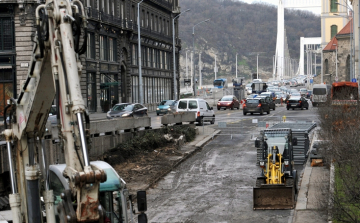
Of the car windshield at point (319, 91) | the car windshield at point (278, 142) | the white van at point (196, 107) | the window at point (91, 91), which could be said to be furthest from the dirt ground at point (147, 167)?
the car windshield at point (319, 91)

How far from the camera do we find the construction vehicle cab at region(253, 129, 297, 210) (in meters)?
16.1

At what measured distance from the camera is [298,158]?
24.7 meters

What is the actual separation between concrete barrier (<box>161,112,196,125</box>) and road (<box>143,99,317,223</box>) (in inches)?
135

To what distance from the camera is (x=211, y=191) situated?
19297mm

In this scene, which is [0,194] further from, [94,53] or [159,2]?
[159,2]

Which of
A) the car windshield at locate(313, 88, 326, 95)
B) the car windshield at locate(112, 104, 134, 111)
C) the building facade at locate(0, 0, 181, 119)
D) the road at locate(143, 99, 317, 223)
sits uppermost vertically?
the building facade at locate(0, 0, 181, 119)

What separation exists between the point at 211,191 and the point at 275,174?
3.09m

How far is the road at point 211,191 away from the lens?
1562 centimetres

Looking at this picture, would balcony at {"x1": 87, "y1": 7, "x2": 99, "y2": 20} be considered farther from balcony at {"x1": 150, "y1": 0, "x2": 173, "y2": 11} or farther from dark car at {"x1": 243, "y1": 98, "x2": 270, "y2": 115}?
balcony at {"x1": 150, "y1": 0, "x2": 173, "y2": 11}

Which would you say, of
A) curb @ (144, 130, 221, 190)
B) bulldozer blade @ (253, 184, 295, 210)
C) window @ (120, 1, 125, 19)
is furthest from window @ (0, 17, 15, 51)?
bulldozer blade @ (253, 184, 295, 210)

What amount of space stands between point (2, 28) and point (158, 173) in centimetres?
2619

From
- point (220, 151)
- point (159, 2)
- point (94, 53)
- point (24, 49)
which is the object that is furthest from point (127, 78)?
point (220, 151)

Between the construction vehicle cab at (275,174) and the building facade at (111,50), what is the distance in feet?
94.4

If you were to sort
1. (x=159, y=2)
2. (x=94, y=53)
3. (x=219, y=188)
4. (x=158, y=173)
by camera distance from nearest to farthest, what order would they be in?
(x=219, y=188) → (x=158, y=173) → (x=94, y=53) → (x=159, y=2)
